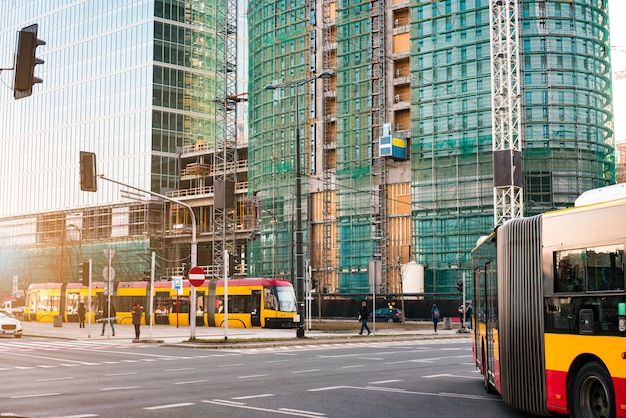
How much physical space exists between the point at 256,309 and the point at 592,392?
3721cm

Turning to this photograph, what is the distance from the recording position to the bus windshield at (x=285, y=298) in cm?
4588

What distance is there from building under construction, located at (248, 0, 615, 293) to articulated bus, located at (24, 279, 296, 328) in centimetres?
689

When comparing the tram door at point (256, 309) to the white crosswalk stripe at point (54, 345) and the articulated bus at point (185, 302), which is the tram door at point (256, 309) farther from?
the white crosswalk stripe at point (54, 345)

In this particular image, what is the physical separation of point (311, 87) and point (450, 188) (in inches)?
826

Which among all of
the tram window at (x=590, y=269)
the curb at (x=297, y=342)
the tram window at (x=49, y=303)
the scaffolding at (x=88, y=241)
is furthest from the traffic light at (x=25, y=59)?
the scaffolding at (x=88, y=241)

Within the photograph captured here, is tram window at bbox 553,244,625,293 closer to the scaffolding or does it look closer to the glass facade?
the scaffolding

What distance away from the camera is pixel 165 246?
9425 cm

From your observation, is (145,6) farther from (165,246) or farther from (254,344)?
(254,344)

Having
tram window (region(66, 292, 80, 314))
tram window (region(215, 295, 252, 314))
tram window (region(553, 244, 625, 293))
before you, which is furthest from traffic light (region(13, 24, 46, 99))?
tram window (region(66, 292, 80, 314))

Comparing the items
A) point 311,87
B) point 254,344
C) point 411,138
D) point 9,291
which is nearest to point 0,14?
point 9,291

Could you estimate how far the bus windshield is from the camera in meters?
45.9

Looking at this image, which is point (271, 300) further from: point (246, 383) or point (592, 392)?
point (592, 392)

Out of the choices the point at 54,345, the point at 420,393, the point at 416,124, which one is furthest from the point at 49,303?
the point at 420,393

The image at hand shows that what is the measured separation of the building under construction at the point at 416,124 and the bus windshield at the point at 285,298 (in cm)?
751
